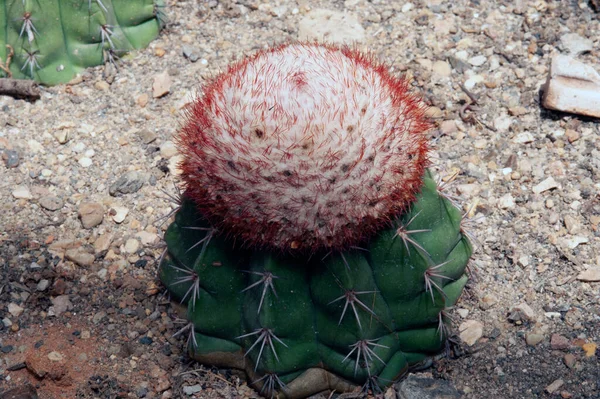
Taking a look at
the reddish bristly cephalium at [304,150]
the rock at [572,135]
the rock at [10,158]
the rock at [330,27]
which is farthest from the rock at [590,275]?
the rock at [10,158]

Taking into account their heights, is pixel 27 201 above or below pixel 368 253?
below

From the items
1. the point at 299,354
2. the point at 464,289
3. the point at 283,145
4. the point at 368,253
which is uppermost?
the point at 283,145

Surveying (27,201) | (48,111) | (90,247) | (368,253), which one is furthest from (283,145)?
(48,111)

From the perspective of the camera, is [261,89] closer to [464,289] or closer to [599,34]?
[464,289]

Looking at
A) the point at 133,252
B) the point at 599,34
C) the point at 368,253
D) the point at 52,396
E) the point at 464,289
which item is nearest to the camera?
the point at 368,253

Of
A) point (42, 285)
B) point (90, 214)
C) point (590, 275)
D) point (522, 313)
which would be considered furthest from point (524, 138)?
point (42, 285)

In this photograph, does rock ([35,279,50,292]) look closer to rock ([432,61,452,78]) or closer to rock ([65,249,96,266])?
rock ([65,249,96,266])

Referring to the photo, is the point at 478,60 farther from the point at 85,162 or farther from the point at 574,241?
the point at 85,162
